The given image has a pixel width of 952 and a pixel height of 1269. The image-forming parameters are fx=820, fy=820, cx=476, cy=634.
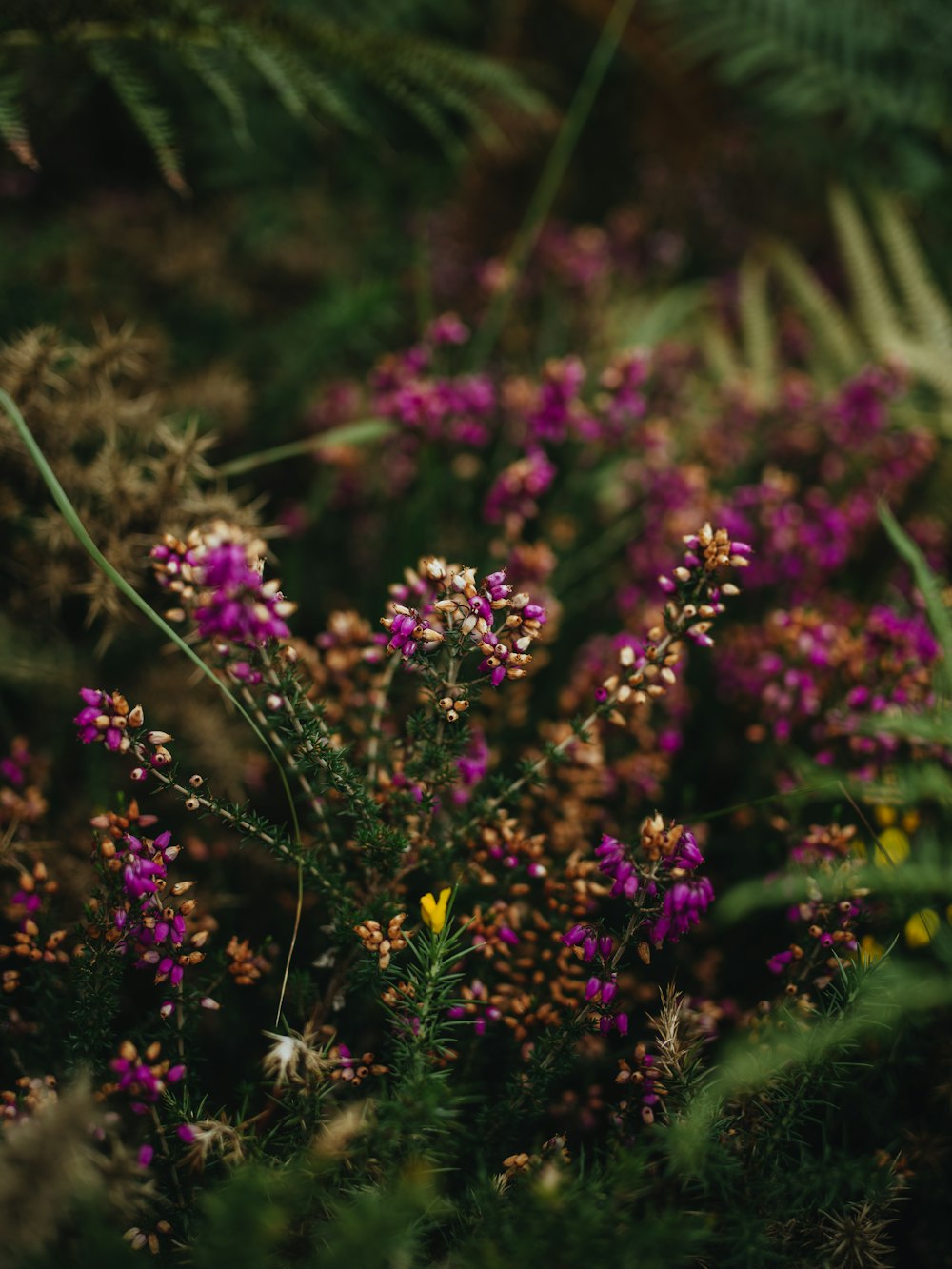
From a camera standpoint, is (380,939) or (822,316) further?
A: (822,316)

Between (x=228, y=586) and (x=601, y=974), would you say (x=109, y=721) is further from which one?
(x=601, y=974)

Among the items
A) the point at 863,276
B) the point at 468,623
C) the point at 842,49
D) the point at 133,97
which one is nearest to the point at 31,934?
the point at 468,623

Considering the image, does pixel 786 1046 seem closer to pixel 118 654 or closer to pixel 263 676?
pixel 263 676

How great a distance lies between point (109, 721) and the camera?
28.4 inches

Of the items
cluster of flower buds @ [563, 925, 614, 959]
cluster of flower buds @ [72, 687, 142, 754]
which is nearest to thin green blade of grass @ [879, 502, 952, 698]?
cluster of flower buds @ [563, 925, 614, 959]

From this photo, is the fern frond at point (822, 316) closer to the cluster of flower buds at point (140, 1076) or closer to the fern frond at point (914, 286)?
the fern frond at point (914, 286)

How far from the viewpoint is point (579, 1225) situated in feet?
1.92

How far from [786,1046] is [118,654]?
3.54 ft

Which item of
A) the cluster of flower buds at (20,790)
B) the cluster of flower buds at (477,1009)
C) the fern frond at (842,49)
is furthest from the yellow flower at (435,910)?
the fern frond at (842,49)

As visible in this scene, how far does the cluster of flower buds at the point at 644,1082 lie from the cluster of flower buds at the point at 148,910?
0.40 meters

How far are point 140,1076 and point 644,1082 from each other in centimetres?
44

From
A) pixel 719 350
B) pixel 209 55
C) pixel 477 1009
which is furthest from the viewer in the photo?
pixel 719 350

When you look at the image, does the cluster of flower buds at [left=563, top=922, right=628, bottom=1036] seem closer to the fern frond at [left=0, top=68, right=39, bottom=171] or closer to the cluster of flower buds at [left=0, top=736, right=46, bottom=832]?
the cluster of flower buds at [left=0, top=736, right=46, bottom=832]

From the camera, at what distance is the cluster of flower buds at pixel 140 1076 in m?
0.67
